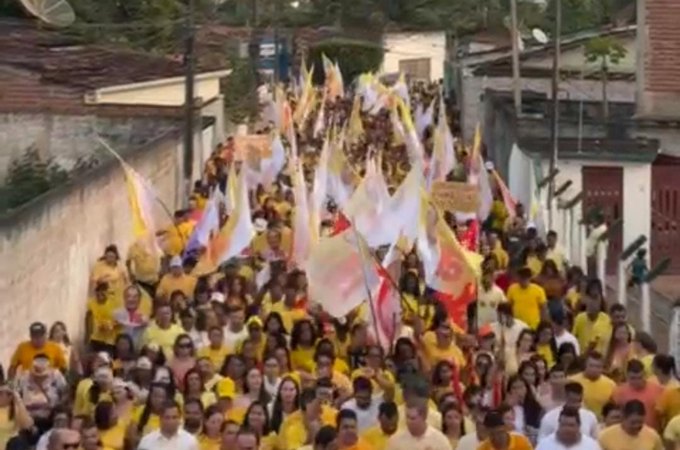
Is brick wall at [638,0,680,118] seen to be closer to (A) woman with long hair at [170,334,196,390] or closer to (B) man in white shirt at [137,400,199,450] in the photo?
(A) woman with long hair at [170,334,196,390]

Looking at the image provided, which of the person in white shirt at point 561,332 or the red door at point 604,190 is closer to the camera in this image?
the person in white shirt at point 561,332

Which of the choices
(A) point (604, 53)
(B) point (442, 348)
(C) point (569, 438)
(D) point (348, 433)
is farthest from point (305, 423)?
(A) point (604, 53)

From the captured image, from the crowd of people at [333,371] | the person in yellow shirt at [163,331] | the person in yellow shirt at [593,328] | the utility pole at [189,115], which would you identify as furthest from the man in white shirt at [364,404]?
the utility pole at [189,115]

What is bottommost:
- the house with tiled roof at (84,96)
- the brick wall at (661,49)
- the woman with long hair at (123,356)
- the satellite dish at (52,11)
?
the woman with long hair at (123,356)

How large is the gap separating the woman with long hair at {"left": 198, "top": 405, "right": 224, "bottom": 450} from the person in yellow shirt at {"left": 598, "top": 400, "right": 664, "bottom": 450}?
2149 mm

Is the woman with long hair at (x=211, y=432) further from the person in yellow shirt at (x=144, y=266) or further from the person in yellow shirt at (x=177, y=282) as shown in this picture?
the person in yellow shirt at (x=144, y=266)

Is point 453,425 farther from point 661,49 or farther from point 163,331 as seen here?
point 661,49

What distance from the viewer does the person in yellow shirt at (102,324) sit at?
16.9 metres

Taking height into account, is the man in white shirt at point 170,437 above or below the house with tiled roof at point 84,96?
below

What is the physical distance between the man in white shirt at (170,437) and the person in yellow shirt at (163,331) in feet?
10.4

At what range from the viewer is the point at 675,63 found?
31000 mm

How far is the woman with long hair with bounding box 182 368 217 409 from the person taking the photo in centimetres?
1320

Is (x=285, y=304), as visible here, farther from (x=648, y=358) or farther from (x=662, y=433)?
(x=662, y=433)

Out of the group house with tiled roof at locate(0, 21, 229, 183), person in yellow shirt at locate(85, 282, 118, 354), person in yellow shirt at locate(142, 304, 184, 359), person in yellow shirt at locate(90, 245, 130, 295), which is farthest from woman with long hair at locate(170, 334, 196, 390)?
house with tiled roof at locate(0, 21, 229, 183)
